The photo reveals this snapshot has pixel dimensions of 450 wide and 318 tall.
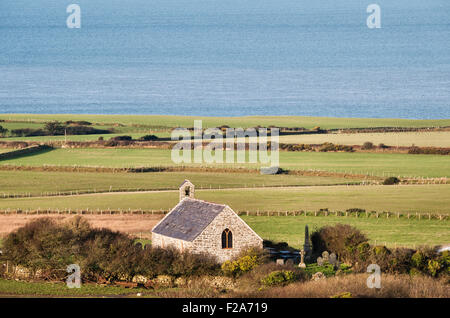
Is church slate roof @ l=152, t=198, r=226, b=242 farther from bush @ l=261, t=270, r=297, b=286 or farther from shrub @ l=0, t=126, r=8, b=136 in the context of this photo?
shrub @ l=0, t=126, r=8, b=136

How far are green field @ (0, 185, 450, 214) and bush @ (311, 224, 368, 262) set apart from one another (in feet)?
54.9

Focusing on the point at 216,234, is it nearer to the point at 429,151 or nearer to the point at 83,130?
the point at 429,151

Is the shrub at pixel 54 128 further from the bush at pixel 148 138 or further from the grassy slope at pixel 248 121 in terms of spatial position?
the grassy slope at pixel 248 121

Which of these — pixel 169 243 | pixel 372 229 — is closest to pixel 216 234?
pixel 169 243

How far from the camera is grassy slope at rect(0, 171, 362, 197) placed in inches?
3519

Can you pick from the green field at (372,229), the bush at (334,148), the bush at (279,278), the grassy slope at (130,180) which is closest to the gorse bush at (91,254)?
the bush at (279,278)

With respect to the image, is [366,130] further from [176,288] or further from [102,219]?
[176,288]

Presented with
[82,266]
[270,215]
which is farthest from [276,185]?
[82,266]

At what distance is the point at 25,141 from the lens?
12256 centimetres

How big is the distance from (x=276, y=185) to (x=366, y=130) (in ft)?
172

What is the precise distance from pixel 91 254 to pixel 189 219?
6129 millimetres

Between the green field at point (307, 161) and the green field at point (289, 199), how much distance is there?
11541mm

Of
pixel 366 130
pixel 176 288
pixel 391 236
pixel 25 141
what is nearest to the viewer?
pixel 176 288

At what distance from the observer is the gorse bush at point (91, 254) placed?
50844 millimetres
